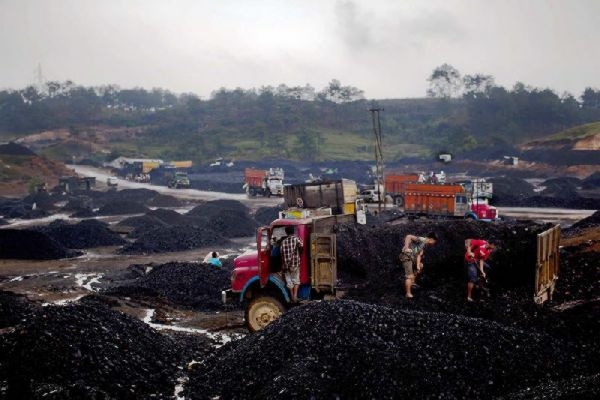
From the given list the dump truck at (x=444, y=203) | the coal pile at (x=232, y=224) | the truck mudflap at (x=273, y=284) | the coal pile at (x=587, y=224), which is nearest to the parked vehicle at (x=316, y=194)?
the dump truck at (x=444, y=203)

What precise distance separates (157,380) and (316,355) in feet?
9.47

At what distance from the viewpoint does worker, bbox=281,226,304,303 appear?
12102 mm

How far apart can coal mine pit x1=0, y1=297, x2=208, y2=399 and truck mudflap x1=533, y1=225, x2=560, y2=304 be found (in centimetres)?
740

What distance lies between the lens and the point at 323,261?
1226 cm

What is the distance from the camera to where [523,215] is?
35.8 metres

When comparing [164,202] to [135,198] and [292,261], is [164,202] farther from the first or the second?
[292,261]

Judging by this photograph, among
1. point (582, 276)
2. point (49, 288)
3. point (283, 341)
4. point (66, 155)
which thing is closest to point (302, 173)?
point (66, 155)

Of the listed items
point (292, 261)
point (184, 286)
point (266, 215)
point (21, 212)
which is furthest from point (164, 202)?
point (292, 261)

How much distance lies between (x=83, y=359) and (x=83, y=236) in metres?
23.9

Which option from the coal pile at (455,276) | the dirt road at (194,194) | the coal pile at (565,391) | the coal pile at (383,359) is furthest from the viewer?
the dirt road at (194,194)

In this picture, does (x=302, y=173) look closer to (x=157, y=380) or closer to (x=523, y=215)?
(x=523, y=215)

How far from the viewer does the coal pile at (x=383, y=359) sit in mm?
8516

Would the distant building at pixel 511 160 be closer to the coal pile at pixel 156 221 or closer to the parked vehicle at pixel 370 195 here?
the parked vehicle at pixel 370 195

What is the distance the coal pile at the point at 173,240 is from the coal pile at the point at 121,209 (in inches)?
557
